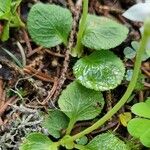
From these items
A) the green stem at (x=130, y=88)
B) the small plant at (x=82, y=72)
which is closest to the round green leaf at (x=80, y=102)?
the small plant at (x=82, y=72)

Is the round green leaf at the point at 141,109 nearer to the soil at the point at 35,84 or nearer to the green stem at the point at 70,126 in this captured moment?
the soil at the point at 35,84

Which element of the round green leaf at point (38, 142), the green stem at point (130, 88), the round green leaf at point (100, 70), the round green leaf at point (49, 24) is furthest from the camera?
the round green leaf at point (49, 24)

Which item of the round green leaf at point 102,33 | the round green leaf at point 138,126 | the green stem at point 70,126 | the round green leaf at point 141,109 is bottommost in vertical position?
the green stem at point 70,126

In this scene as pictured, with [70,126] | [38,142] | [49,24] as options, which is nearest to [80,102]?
[70,126]

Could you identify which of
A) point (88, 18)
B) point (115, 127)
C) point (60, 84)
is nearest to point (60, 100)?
point (60, 84)

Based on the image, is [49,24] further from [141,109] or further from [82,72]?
[141,109]

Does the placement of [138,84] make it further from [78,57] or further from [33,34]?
[33,34]

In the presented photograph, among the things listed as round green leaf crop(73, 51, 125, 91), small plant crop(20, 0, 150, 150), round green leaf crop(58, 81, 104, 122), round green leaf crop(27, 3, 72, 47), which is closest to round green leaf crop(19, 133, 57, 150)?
small plant crop(20, 0, 150, 150)
